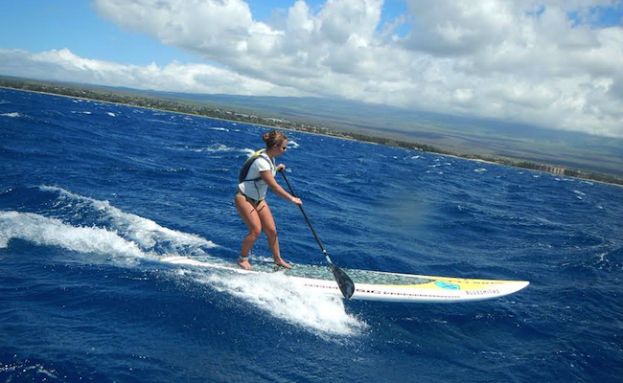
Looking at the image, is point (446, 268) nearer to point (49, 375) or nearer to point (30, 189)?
point (49, 375)

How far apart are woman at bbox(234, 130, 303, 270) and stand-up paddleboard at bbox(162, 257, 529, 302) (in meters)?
0.77

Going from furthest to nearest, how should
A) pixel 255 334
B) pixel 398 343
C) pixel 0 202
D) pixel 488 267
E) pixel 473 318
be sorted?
pixel 488 267 < pixel 0 202 < pixel 473 318 < pixel 398 343 < pixel 255 334

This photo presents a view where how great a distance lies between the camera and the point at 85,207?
12.5m

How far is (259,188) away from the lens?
8500 mm

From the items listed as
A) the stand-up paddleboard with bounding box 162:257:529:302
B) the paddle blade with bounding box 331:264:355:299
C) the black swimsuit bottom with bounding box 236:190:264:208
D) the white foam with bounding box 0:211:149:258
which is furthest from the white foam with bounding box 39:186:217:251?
the paddle blade with bounding box 331:264:355:299

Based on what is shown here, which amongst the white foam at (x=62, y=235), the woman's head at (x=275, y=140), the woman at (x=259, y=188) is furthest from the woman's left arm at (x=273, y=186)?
the white foam at (x=62, y=235)

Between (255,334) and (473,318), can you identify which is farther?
(473,318)

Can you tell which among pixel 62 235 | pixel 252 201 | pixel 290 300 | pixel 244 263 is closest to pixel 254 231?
pixel 252 201

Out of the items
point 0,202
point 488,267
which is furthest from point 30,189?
point 488,267

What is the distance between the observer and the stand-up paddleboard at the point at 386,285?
8.49 meters

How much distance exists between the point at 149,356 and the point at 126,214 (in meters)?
7.80

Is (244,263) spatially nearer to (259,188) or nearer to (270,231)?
(270,231)

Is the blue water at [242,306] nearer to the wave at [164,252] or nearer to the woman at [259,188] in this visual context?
the wave at [164,252]

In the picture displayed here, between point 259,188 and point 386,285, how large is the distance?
125 inches
